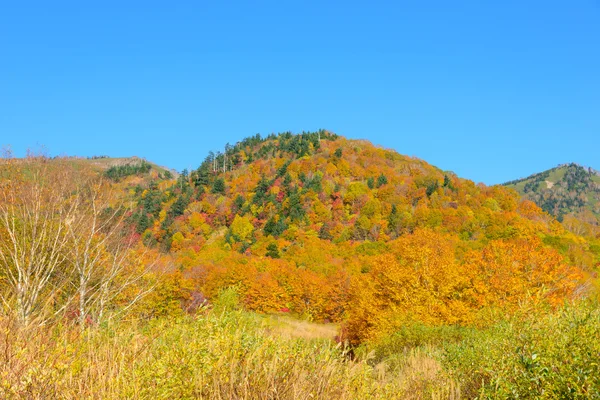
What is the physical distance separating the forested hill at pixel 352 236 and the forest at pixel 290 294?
1.11 ft

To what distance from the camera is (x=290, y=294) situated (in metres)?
Answer: 63.4

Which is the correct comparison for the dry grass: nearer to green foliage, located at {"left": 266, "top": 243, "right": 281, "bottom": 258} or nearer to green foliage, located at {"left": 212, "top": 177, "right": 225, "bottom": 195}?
green foliage, located at {"left": 266, "top": 243, "right": 281, "bottom": 258}

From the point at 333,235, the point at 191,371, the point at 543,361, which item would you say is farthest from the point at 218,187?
the point at 191,371

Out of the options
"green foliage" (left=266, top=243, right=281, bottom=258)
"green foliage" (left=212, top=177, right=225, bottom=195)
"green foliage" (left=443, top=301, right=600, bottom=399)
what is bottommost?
"green foliage" (left=443, top=301, right=600, bottom=399)

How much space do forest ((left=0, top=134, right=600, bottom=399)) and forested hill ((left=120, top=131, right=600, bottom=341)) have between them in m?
0.34

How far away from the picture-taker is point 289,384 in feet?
14.5

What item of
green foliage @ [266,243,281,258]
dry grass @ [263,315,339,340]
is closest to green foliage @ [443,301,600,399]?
dry grass @ [263,315,339,340]

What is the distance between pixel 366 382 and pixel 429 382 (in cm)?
282

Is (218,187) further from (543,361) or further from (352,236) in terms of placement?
(543,361)

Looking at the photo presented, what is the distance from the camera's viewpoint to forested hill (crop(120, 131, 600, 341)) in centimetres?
3222

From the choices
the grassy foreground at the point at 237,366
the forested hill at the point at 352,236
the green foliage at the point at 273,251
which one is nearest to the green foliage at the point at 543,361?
the grassy foreground at the point at 237,366

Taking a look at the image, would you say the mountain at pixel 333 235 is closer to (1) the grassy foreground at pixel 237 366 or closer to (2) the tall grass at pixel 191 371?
(1) the grassy foreground at pixel 237 366

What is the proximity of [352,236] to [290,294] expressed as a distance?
39.1 m

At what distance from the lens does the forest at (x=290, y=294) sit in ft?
14.9
